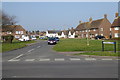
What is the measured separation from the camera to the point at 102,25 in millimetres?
83812

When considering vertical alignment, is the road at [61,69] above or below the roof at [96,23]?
below

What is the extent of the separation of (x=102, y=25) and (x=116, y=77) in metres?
77.6

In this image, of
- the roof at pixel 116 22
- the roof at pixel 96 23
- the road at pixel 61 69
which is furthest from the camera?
the roof at pixel 96 23

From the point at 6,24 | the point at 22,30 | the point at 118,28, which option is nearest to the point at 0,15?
the point at 6,24

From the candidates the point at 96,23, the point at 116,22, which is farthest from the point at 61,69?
the point at 96,23

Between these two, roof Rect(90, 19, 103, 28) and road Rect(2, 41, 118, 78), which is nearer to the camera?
road Rect(2, 41, 118, 78)

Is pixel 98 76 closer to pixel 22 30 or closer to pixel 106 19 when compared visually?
pixel 106 19

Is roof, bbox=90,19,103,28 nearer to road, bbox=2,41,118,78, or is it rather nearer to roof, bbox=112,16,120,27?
roof, bbox=112,16,120,27

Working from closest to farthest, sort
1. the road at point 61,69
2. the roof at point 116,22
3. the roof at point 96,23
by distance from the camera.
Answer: the road at point 61,69, the roof at point 116,22, the roof at point 96,23

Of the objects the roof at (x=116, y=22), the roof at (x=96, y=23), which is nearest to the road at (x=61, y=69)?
the roof at (x=116, y=22)

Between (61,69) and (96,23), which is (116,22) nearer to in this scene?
(96,23)

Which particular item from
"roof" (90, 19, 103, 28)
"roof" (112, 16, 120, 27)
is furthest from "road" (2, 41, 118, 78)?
"roof" (90, 19, 103, 28)

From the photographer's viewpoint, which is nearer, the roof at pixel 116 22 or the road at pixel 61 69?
the road at pixel 61 69

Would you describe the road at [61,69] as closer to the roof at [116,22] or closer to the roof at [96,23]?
the roof at [116,22]
